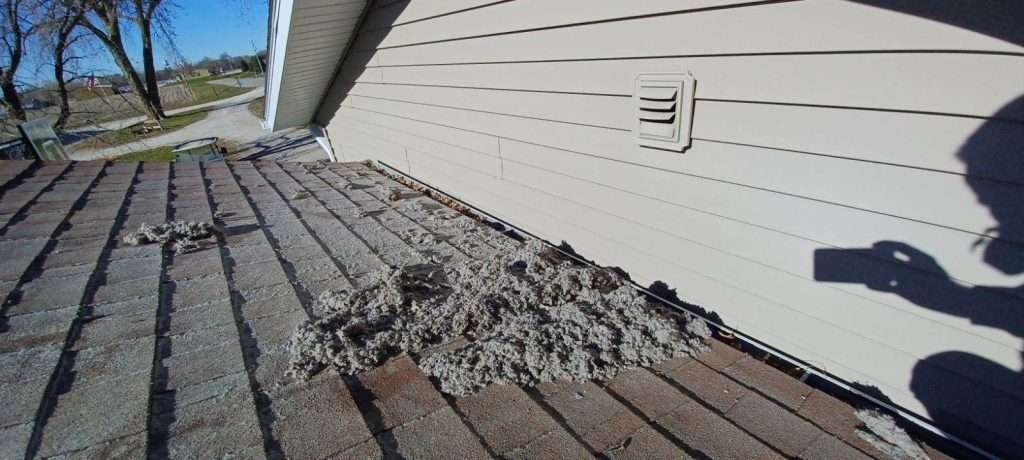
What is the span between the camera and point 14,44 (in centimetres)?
1028

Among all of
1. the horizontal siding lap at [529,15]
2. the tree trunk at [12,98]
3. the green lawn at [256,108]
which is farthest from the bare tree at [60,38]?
the horizontal siding lap at [529,15]

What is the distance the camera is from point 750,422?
1131mm

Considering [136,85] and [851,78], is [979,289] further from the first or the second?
[136,85]

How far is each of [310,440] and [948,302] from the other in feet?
5.75

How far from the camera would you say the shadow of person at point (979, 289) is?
0.99 meters

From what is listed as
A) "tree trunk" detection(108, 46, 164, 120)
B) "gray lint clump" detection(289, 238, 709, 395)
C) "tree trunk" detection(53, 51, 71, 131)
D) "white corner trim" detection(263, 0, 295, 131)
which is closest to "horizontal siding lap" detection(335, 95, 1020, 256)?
"gray lint clump" detection(289, 238, 709, 395)

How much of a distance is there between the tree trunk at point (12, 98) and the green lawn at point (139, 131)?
432 centimetres

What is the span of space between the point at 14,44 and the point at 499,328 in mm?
16022

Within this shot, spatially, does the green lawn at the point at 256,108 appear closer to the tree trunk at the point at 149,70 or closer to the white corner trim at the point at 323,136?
the tree trunk at the point at 149,70

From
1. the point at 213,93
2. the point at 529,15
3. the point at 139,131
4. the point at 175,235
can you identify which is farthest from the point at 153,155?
the point at 213,93

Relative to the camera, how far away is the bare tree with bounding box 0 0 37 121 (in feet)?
31.1

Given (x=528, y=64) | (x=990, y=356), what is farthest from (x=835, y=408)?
(x=528, y=64)

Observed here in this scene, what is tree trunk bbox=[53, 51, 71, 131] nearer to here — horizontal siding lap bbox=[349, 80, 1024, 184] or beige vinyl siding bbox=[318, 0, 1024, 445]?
beige vinyl siding bbox=[318, 0, 1024, 445]

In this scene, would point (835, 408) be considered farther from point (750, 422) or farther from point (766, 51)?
point (766, 51)
